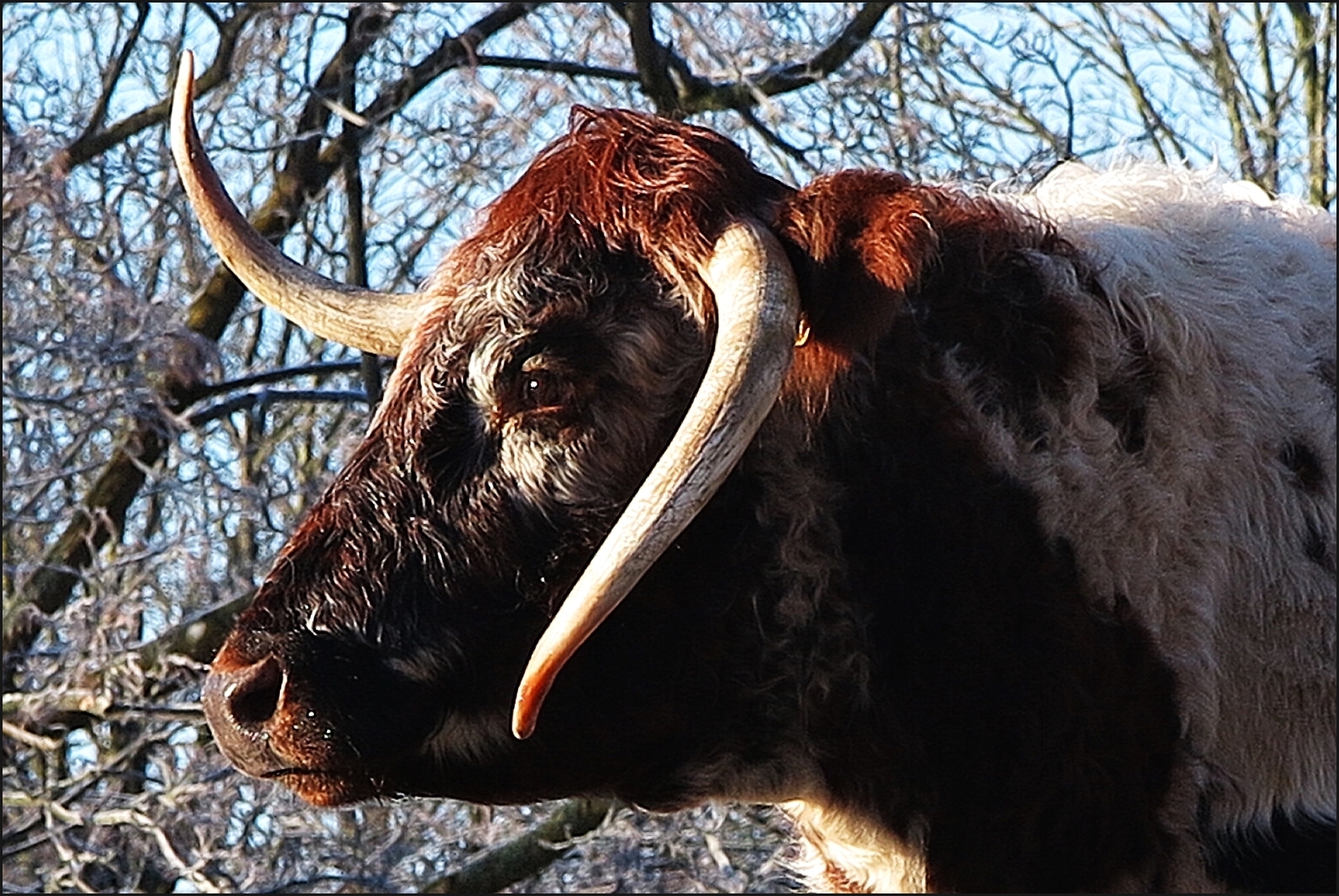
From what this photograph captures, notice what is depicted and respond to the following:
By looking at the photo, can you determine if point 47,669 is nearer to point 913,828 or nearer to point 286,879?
point 286,879

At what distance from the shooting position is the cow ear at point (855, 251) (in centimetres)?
320

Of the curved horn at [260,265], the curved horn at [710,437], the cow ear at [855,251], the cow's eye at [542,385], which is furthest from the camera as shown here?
Result: the curved horn at [260,265]

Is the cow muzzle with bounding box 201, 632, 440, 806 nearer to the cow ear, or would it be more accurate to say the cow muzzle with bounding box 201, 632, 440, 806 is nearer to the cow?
the cow

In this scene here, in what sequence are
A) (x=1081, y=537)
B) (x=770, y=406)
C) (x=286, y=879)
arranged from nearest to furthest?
(x=770, y=406), (x=1081, y=537), (x=286, y=879)

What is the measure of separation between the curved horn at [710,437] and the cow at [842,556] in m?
0.02

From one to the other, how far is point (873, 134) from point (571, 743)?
5.79 meters

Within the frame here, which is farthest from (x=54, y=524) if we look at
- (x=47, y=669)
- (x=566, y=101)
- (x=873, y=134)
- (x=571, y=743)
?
(x=571, y=743)

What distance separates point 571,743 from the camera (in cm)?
336

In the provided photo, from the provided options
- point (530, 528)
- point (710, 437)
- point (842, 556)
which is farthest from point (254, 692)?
point (842, 556)

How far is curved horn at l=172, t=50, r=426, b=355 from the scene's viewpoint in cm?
389

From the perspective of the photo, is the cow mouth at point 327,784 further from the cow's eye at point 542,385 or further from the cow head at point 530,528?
the cow's eye at point 542,385

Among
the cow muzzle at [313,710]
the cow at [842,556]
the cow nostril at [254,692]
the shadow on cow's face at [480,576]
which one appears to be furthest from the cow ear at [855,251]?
the cow nostril at [254,692]

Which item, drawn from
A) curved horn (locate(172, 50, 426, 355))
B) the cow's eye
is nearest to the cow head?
the cow's eye

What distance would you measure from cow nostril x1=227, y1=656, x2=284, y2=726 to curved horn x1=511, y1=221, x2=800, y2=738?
39 cm
